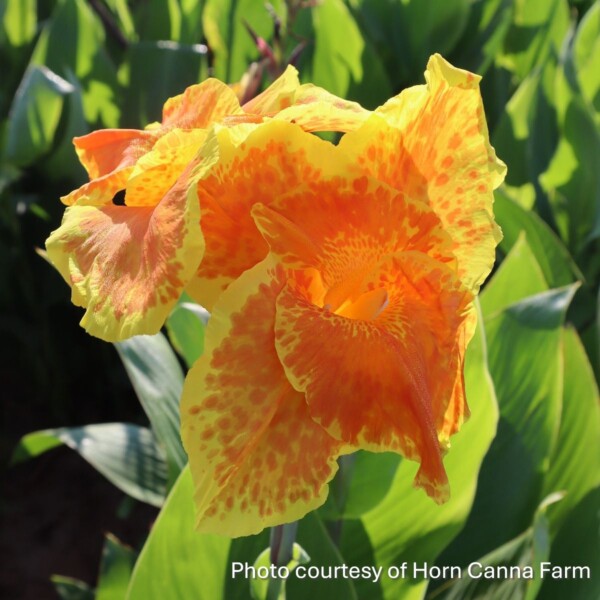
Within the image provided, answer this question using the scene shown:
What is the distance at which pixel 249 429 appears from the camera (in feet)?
1.45

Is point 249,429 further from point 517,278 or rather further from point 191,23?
point 191,23

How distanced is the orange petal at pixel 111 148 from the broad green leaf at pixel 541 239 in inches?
25.3

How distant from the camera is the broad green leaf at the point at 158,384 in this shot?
0.88 meters

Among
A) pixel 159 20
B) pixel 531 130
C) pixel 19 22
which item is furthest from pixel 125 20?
pixel 531 130

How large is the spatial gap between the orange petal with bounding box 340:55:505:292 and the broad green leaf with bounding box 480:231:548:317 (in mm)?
451

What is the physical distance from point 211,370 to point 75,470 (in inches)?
48.1

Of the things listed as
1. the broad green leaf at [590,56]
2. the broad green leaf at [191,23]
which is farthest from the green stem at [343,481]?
the broad green leaf at [191,23]

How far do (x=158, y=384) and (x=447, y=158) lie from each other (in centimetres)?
50

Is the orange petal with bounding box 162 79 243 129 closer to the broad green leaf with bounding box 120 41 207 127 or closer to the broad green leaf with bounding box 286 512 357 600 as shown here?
the broad green leaf with bounding box 286 512 357 600

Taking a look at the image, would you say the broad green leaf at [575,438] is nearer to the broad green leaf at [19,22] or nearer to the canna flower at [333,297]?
the canna flower at [333,297]

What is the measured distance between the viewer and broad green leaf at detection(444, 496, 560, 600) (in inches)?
27.5

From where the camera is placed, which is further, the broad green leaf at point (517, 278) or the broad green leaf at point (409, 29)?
the broad green leaf at point (409, 29)

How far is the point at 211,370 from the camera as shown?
Result: 1.44 ft

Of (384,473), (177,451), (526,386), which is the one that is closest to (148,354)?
(177,451)
